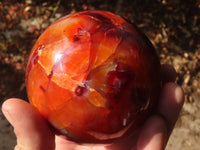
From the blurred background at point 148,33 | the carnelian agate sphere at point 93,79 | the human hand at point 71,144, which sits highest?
the carnelian agate sphere at point 93,79

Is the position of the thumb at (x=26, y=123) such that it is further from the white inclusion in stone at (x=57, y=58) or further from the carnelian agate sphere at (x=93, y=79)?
the white inclusion in stone at (x=57, y=58)

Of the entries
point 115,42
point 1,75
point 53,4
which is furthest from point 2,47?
point 115,42

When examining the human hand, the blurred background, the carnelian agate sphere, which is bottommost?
the blurred background

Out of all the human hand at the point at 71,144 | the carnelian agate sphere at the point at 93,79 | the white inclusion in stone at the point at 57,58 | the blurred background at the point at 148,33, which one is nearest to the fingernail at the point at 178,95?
the human hand at the point at 71,144

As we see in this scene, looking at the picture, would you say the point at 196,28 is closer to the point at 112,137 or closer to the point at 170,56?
the point at 170,56

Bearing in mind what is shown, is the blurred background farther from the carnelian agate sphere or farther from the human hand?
the carnelian agate sphere

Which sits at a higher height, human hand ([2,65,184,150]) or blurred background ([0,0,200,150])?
human hand ([2,65,184,150])


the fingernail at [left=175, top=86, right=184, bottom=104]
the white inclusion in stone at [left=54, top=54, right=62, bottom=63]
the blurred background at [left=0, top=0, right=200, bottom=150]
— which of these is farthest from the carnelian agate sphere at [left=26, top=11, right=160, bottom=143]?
the blurred background at [left=0, top=0, right=200, bottom=150]
